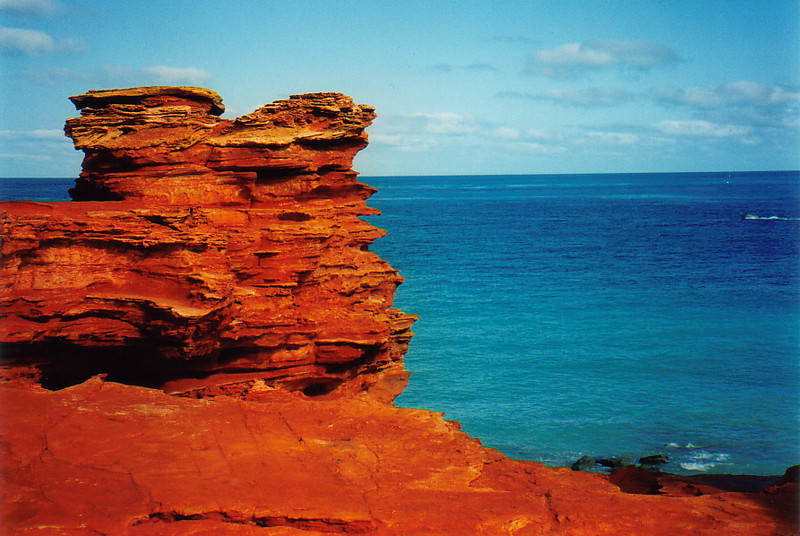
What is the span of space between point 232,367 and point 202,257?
3089 millimetres

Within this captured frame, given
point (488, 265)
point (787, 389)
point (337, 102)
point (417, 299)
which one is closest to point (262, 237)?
point (337, 102)

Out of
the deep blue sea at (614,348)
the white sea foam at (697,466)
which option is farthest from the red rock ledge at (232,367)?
the deep blue sea at (614,348)

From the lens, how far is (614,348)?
38219 mm

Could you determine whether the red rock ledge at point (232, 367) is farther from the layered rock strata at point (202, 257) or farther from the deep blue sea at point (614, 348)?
the deep blue sea at point (614, 348)

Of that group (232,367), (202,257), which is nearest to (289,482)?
(202,257)

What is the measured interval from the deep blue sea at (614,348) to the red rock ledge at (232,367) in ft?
26.4

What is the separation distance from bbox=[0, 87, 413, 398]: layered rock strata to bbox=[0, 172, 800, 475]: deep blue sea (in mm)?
12571

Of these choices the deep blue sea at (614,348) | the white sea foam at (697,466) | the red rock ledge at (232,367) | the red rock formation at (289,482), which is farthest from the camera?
the deep blue sea at (614,348)

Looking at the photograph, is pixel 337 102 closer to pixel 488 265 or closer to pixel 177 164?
pixel 177 164

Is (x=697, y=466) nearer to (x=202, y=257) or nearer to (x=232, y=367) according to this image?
(x=232, y=367)

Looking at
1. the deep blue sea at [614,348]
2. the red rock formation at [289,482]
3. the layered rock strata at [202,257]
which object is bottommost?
the deep blue sea at [614,348]

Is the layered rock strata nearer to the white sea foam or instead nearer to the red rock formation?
the red rock formation

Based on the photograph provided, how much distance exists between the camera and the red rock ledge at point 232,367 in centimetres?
866

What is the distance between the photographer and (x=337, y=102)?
17516 millimetres
